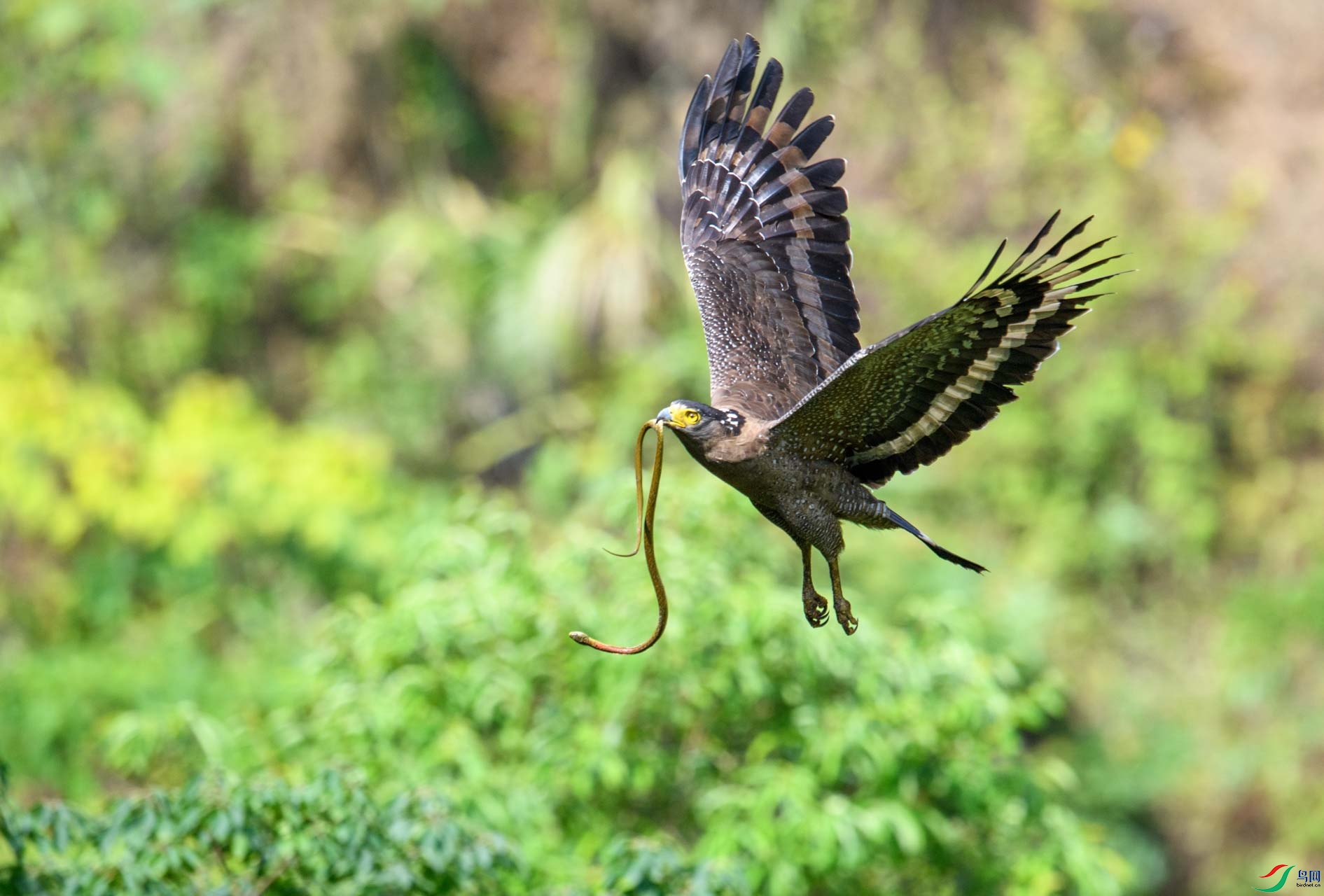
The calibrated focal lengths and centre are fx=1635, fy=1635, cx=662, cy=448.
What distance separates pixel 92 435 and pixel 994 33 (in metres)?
7.33

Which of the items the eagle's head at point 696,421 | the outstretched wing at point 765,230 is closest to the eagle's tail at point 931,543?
the eagle's head at point 696,421

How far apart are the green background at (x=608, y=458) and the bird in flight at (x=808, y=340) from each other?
4.95 ft

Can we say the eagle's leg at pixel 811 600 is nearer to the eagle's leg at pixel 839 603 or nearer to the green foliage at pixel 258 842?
the eagle's leg at pixel 839 603

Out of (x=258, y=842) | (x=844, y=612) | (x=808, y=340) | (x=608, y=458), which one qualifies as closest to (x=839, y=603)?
(x=844, y=612)

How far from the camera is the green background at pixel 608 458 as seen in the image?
5820 mm

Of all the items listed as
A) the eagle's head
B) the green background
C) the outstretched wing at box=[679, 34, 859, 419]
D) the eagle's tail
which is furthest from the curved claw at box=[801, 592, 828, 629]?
the green background

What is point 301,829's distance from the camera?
14.8 feet

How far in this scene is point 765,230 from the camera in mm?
4527

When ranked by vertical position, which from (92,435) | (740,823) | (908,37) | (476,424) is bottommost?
(740,823)

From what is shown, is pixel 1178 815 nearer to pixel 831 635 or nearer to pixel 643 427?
pixel 831 635

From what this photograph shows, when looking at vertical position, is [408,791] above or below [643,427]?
below

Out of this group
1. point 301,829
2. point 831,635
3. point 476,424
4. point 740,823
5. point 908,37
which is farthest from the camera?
point 908,37

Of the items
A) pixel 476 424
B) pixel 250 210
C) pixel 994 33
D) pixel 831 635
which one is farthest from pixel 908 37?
pixel 831 635

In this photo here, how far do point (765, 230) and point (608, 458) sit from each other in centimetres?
511
